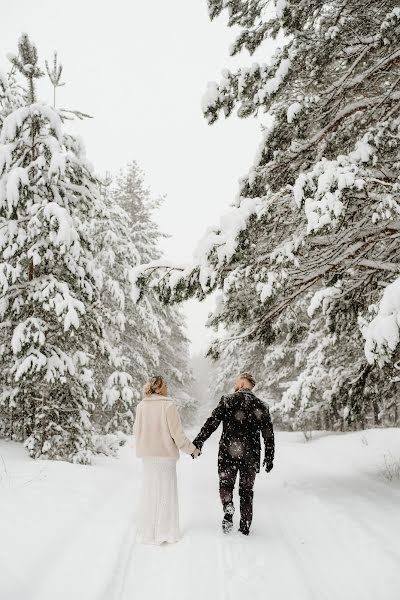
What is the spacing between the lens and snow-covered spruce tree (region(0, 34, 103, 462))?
941cm

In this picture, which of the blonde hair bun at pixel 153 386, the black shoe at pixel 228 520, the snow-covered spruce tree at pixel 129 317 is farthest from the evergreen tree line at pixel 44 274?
the black shoe at pixel 228 520

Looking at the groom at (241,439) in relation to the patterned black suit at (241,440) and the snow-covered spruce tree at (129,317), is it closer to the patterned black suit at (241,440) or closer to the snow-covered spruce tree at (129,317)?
the patterned black suit at (241,440)

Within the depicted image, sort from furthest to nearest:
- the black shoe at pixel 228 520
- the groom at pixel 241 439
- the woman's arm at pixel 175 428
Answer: the groom at pixel 241 439, the woman's arm at pixel 175 428, the black shoe at pixel 228 520

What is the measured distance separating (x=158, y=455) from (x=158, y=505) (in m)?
0.60

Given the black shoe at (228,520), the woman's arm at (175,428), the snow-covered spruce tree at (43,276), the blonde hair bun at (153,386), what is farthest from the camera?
the snow-covered spruce tree at (43,276)

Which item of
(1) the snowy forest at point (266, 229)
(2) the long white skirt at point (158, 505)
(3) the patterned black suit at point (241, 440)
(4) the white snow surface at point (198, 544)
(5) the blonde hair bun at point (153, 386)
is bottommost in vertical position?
(4) the white snow surface at point (198, 544)

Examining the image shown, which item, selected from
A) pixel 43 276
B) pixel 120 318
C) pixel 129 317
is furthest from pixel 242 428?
pixel 129 317

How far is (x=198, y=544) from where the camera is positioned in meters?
5.18

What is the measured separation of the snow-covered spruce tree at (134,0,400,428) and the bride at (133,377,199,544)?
1.61 metres

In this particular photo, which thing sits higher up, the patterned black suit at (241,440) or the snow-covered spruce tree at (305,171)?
the snow-covered spruce tree at (305,171)

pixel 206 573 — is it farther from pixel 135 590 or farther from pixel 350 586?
pixel 350 586

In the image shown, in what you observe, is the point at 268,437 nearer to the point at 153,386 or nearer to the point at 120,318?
the point at 153,386

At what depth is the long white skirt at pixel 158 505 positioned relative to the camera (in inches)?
211

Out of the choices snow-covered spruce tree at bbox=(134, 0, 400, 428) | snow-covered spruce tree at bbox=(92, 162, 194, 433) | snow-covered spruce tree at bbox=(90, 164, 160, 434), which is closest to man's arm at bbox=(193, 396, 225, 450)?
snow-covered spruce tree at bbox=(134, 0, 400, 428)
